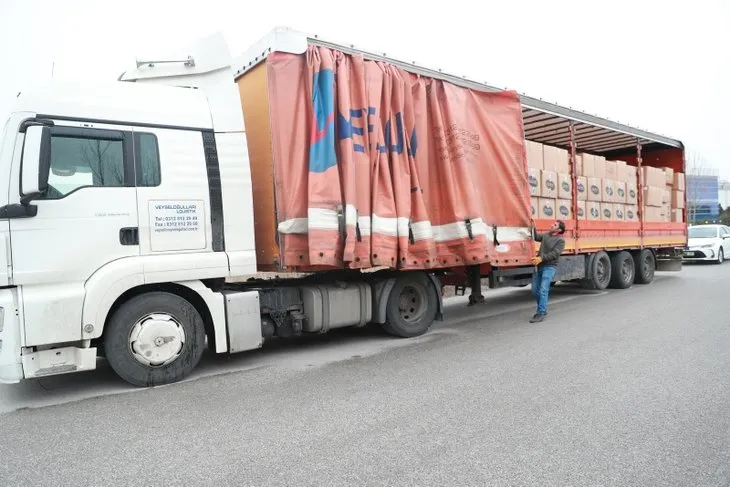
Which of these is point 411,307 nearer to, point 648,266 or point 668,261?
point 648,266

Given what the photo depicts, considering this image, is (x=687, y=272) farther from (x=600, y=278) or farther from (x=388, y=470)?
(x=388, y=470)

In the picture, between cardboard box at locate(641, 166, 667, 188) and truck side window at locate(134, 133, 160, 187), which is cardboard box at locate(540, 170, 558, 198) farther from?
truck side window at locate(134, 133, 160, 187)

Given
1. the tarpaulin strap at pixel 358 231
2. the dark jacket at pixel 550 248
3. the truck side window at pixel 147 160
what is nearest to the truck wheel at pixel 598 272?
the dark jacket at pixel 550 248

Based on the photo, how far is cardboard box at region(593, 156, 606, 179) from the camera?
10344 mm

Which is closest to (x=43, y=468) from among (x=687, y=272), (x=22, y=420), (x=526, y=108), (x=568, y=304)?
(x=22, y=420)

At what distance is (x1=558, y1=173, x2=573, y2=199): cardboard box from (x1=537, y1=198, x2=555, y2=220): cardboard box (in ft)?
1.07

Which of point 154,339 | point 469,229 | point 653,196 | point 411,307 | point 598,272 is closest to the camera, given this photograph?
point 154,339

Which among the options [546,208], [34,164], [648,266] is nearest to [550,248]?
[546,208]

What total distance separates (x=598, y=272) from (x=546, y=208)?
129 inches

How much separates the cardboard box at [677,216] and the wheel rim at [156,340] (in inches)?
520

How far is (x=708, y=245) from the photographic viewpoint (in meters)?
19.1

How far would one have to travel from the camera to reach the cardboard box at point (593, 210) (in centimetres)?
1009

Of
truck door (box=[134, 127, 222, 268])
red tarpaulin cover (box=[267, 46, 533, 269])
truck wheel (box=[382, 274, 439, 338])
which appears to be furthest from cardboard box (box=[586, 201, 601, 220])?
truck door (box=[134, 127, 222, 268])

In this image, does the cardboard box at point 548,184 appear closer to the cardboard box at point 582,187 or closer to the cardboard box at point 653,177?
the cardboard box at point 582,187
